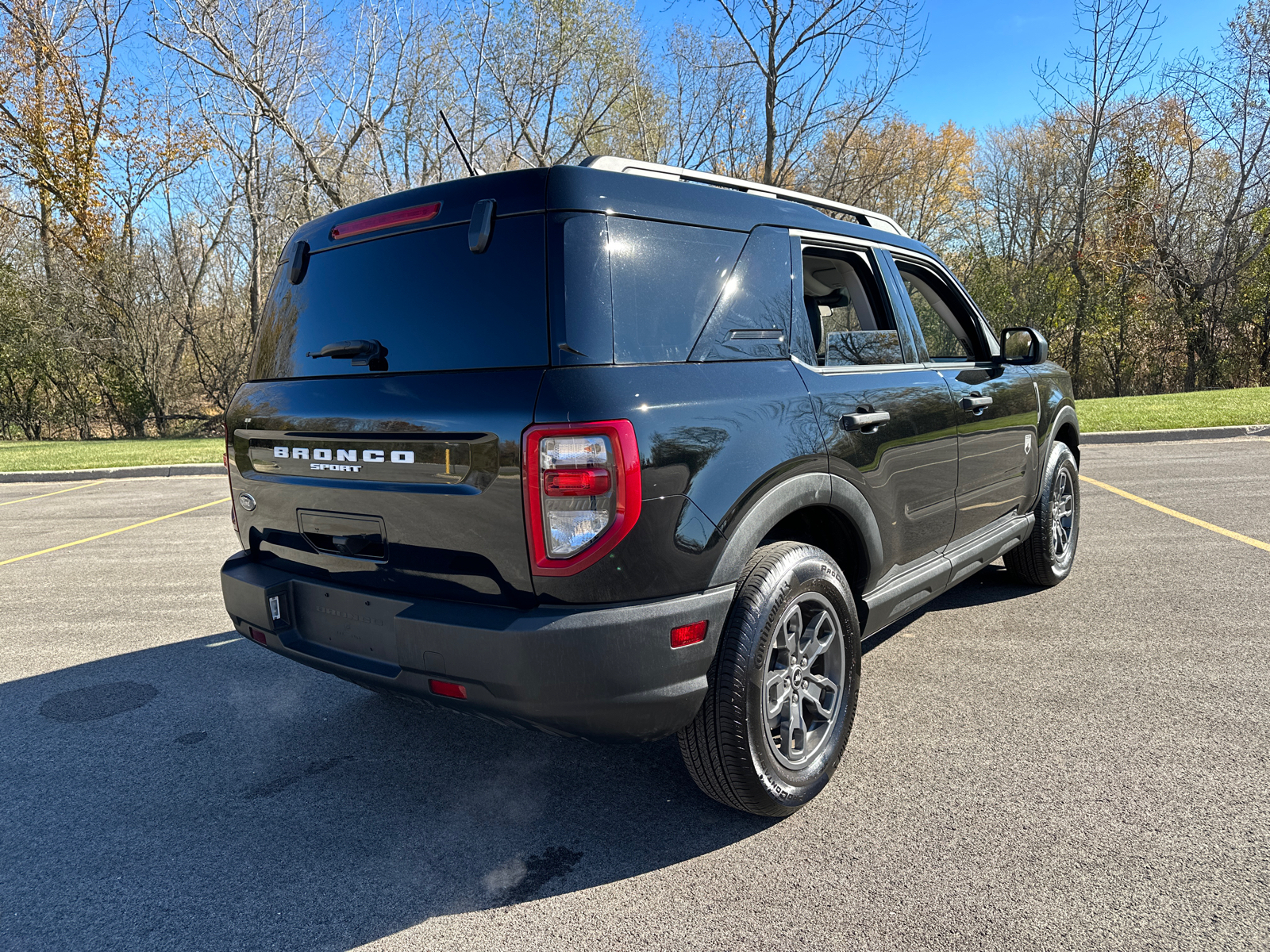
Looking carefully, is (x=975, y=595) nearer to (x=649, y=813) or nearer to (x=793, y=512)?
(x=793, y=512)

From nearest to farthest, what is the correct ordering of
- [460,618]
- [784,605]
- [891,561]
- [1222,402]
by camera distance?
[460,618] → [784,605] → [891,561] → [1222,402]

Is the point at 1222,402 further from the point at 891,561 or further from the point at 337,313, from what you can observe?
the point at 337,313

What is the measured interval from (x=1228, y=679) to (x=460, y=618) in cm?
340

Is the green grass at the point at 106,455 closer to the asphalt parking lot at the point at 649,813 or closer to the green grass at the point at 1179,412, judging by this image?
the asphalt parking lot at the point at 649,813

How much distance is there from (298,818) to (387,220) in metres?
2.03

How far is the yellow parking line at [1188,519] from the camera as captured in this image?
5.99 metres

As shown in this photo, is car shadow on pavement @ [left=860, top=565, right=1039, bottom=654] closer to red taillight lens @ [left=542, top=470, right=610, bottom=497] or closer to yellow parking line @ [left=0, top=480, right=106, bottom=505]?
red taillight lens @ [left=542, top=470, right=610, bottom=497]

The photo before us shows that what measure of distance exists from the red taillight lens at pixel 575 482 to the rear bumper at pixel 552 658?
31cm

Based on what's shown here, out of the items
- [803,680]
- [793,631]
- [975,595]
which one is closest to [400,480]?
[793,631]

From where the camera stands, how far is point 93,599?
5.70 meters

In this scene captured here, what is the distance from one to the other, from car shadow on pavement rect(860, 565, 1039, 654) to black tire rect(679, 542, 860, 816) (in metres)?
1.59

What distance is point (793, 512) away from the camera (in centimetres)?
273

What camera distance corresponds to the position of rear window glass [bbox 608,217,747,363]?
238cm

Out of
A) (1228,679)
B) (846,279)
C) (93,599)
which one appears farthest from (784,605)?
(93,599)
